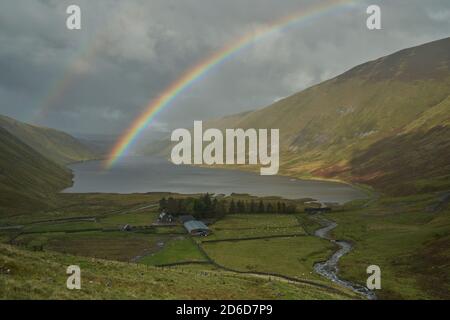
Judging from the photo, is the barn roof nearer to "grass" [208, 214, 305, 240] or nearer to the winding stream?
"grass" [208, 214, 305, 240]

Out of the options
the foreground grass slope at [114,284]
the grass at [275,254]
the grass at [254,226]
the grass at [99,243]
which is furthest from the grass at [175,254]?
the foreground grass slope at [114,284]

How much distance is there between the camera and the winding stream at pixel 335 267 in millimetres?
69812

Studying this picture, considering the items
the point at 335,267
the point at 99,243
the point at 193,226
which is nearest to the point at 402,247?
the point at 335,267

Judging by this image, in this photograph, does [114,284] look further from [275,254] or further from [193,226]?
[193,226]

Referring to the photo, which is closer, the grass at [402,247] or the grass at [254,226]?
the grass at [402,247]

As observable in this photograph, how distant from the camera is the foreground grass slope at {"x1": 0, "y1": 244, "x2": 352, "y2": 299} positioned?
29.1m

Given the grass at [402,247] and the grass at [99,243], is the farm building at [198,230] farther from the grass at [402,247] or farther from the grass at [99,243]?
the grass at [402,247]

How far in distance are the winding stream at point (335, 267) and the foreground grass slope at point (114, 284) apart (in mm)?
28595

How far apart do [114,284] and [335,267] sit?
2449 inches

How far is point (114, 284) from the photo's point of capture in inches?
1431

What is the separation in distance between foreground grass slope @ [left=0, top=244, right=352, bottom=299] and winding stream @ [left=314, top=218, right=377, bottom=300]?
28595mm

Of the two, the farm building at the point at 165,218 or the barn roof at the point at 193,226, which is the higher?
the farm building at the point at 165,218

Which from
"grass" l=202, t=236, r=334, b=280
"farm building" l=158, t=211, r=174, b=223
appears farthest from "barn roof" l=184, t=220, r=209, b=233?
"grass" l=202, t=236, r=334, b=280

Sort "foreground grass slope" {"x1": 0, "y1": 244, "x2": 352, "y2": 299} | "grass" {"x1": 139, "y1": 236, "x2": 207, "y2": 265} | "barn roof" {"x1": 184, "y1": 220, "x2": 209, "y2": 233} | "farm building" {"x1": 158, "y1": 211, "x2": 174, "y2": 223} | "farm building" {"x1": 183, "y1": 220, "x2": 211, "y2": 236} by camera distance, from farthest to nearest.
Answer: "farm building" {"x1": 158, "y1": 211, "x2": 174, "y2": 223}, "barn roof" {"x1": 184, "y1": 220, "x2": 209, "y2": 233}, "farm building" {"x1": 183, "y1": 220, "x2": 211, "y2": 236}, "grass" {"x1": 139, "y1": 236, "x2": 207, "y2": 265}, "foreground grass slope" {"x1": 0, "y1": 244, "x2": 352, "y2": 299}
